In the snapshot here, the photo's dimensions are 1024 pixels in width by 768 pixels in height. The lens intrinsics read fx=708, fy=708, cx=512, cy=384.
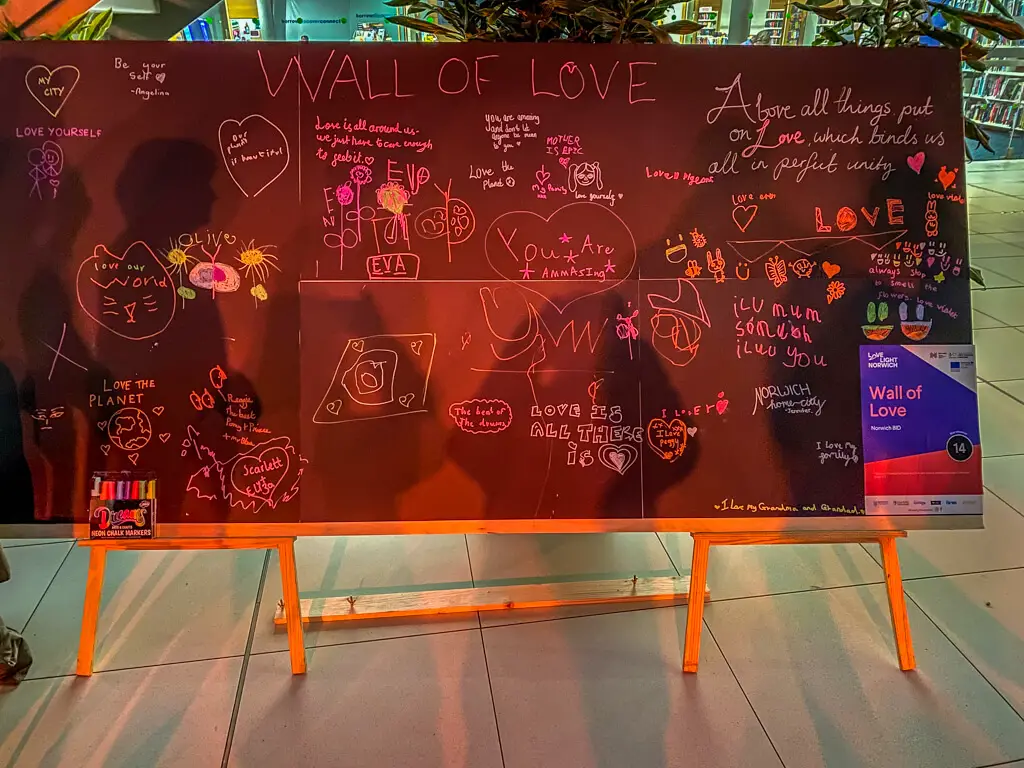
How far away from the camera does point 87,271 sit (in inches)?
65.1

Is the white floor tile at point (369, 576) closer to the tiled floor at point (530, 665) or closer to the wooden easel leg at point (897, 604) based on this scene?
the tiled floor at point (530, 665)

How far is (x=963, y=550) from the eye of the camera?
2.28 m

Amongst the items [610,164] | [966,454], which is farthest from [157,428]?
[966,454]

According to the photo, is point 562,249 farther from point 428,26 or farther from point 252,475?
point 252,475

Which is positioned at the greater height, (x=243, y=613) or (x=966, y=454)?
(x=966, y=454)

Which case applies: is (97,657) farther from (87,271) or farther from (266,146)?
(266,146)

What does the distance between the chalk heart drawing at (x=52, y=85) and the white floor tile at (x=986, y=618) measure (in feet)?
8.54

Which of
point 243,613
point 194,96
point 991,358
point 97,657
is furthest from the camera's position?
point 991,358

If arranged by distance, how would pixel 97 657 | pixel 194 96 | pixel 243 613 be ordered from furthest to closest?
pixel 243 613
pixel 97 657
pixel 194 96

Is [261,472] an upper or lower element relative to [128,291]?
lower

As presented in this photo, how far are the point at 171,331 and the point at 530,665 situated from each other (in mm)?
1236

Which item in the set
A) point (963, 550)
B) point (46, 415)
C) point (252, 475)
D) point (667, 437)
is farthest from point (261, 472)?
point (963, 550)

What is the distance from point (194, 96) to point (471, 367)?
2.91 feet

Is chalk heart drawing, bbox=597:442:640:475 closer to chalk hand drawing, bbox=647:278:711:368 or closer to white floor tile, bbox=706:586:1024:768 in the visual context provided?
chalk hand drawing, bbox=647:278:711:368
